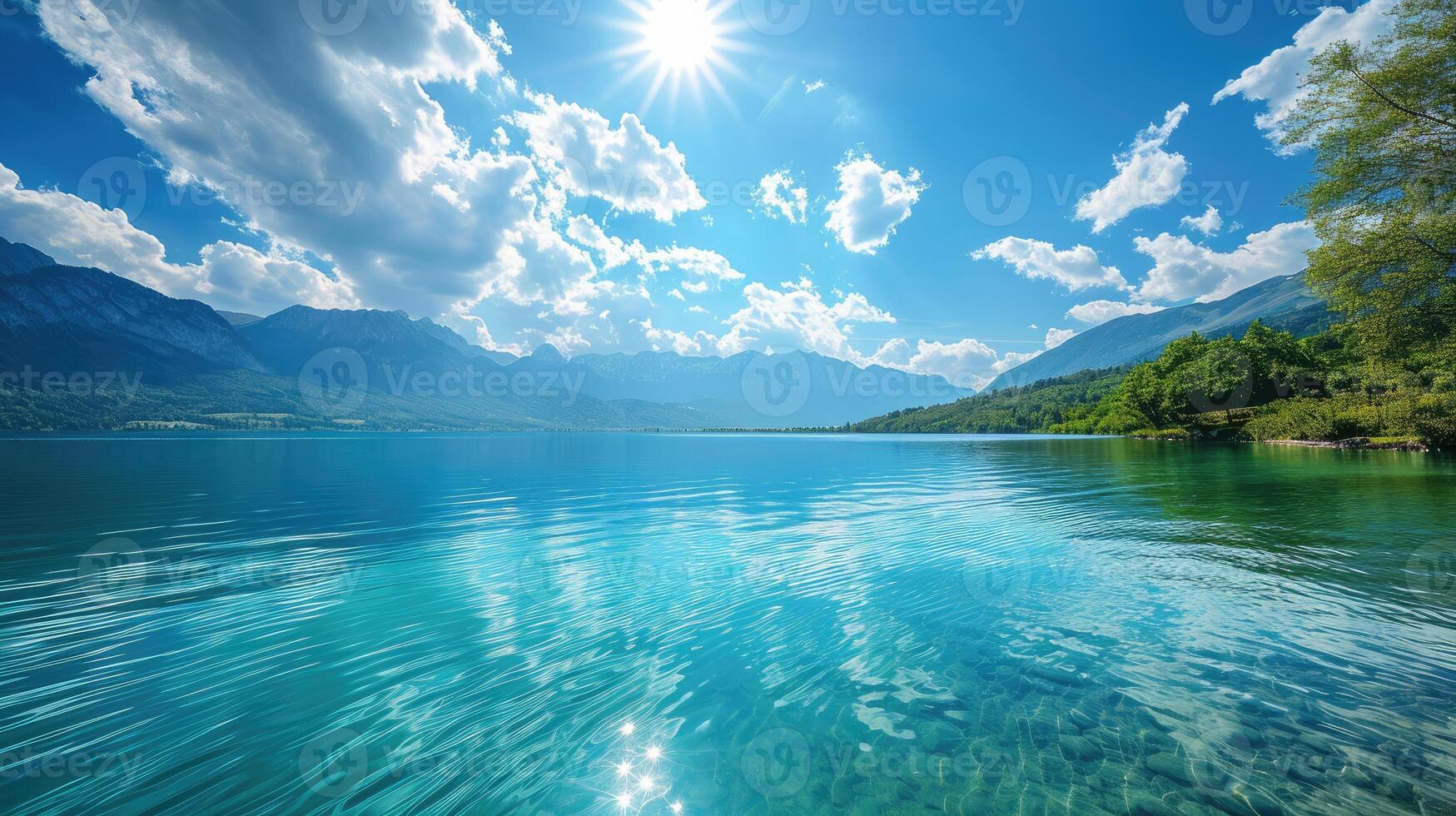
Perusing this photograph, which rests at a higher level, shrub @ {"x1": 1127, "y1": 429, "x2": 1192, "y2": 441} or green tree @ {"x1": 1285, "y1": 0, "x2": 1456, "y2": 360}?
green tree @ {"x1": 1285, "y1": 0, "x2": 1456, "y2": 360}

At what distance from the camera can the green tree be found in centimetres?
2084

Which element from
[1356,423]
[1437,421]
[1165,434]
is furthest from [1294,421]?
[1165,434]

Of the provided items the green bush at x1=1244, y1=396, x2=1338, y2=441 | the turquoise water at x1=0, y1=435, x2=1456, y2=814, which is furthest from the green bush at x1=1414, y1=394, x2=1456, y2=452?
the turquoise water at x1=0, y1=435, x2=1456, y2=814

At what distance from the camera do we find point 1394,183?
2212 centimetres

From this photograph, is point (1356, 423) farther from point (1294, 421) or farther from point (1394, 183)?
point (1394, 183)

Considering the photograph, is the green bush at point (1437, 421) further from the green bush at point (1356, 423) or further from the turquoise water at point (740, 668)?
the turquoise water at point (740, 668)

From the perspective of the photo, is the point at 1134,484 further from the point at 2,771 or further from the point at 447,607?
the point at 2,771

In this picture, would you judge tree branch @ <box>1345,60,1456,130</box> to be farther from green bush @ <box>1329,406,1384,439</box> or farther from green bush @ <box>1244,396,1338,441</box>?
green bush @ <box>1244,396,1338,441</box>

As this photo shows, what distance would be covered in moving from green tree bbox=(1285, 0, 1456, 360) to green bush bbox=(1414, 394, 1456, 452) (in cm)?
4112

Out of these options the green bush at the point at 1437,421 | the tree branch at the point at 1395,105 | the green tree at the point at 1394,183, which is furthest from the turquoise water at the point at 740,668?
the green bush at the point at 1437,421

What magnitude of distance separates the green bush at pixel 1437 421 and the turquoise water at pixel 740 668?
4711cm

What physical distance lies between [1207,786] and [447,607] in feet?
42.3

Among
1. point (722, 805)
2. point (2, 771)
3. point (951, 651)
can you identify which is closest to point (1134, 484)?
point (951, 651)

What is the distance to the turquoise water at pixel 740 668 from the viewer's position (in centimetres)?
562
